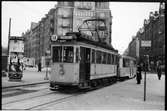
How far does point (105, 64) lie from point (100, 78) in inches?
55.5

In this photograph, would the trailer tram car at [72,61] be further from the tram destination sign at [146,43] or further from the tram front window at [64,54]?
the tram destination sign at [146,43]

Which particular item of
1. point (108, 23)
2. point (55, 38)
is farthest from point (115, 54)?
point (108, 23)

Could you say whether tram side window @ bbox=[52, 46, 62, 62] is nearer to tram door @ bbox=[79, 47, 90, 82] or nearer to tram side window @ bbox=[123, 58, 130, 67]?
tram door @ bbox=[79, 47, 90, 82]

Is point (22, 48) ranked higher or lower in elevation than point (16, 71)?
higher

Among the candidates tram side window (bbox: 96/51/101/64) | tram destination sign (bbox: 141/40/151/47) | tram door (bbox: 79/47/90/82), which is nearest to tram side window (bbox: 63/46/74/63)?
tram door (bbox: 79/47/90/82)

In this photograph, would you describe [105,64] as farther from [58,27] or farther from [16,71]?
[58,27]

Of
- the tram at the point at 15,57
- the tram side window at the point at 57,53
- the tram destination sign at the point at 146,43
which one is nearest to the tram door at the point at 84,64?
the tram side window at the point at 57,53

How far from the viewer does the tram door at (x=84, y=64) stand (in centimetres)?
1744

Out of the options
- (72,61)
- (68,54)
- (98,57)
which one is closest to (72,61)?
(72,61)

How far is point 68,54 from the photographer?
1700 cm

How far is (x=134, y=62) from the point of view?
41.0 m

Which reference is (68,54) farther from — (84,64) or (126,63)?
(126,63)

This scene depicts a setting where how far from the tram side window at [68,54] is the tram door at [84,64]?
2.15 feet

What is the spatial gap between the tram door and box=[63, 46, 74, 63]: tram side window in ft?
2.15
